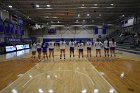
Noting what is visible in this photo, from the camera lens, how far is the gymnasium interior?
5684mm

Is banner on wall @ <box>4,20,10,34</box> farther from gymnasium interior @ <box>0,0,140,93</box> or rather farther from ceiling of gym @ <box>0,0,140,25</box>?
ceiling of gym @ <box>0,0,140,25</box>

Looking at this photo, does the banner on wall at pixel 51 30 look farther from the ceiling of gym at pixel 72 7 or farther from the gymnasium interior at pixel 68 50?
the ceiling of gym at pixel 72 7

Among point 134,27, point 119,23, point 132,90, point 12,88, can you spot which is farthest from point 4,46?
point 119,23

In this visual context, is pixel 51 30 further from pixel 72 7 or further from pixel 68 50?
pixel 72 7

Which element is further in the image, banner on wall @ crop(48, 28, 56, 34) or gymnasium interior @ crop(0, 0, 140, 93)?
banner on wall @ crop(48, 28, 56, 34)

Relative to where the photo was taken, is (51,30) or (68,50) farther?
(51,30)

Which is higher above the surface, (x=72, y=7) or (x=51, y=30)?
(x=72, y=7)

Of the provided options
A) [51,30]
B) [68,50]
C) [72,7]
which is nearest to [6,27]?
[68,50]

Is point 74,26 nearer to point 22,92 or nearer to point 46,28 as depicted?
point 46,28

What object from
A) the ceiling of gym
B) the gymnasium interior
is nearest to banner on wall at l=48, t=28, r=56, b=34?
the gymnasium interior

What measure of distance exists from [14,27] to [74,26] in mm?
21776

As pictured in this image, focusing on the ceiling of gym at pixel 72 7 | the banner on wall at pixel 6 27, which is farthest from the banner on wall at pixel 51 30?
the banner on wall at pixel 6 27

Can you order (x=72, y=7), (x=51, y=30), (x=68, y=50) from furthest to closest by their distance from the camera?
1. (x=51, y=30)
2. (x=68, y=50)
3. (x=72, y=7)

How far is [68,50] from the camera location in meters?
22.0
